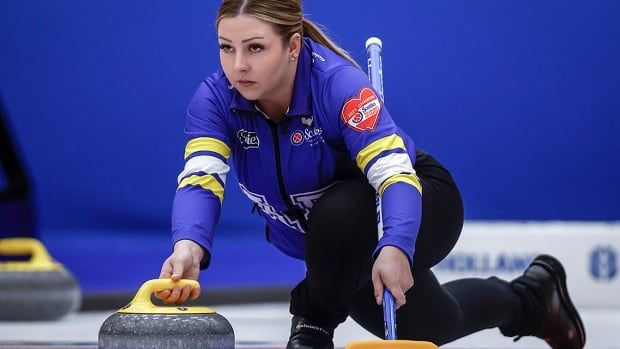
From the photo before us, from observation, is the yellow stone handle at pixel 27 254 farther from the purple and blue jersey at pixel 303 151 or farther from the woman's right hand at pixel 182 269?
the woman's right hand at pixel 182 269

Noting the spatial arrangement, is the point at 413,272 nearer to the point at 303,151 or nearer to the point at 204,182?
the point at 303,151

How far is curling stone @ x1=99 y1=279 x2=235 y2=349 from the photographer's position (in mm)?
1382

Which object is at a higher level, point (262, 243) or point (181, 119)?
point (181, 119)

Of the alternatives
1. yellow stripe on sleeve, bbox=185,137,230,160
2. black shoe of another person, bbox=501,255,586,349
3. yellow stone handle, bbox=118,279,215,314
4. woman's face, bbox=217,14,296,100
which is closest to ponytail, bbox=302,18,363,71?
woman's face, bbox=217,14,296,100

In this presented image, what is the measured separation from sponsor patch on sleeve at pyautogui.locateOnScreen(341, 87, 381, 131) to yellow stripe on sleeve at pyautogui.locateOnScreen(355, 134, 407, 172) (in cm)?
3

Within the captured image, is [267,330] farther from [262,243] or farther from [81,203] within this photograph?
[81,203]

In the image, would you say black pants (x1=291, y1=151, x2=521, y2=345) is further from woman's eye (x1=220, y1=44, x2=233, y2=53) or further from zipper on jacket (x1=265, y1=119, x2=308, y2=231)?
woman's eye (x1=220, y1=44, x2=233, y2=53)

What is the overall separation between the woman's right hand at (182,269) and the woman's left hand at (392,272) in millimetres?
259

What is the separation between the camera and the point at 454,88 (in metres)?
3.73

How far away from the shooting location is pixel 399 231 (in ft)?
4.99

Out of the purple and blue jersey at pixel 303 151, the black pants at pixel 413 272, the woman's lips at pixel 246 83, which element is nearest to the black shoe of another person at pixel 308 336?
the black pants at pixel 413 272

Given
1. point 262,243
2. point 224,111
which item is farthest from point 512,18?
point 224,111

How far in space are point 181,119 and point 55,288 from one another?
0.86 meters

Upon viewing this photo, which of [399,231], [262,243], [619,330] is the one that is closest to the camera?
[399,231]
